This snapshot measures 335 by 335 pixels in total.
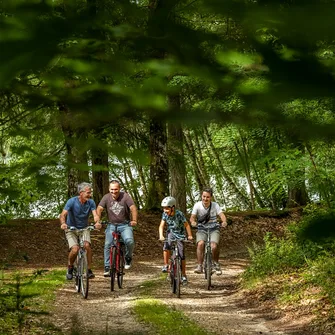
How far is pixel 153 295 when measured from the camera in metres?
13.4

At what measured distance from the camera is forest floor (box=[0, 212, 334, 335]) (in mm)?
10461

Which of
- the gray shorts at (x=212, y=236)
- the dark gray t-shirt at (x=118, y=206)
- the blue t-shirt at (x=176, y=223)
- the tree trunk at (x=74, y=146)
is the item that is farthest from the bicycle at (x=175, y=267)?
the tree trunk at (x=74, y=146)

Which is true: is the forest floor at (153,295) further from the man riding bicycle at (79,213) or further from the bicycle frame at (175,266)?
the man riding bicycle at (79,213)

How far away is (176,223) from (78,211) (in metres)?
1.72

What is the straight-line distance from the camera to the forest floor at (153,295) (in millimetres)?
10461

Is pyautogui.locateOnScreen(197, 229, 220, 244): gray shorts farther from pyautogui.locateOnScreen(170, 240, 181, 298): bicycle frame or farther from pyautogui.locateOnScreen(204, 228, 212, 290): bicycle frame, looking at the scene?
pyautogui.locateOnScreen(170, 240, 181, 298): bicycle frame

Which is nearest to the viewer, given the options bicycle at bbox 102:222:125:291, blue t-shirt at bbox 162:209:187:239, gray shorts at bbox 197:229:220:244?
blue t-shirt at bbox 162:209:187:239

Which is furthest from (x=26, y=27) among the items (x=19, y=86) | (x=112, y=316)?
(x=112, y=316)

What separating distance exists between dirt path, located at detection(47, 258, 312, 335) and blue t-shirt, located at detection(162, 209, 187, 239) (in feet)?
3.57

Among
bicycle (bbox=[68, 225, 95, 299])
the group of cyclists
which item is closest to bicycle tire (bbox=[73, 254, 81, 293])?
bicycle (bbox=[68, 225, 95, 299])

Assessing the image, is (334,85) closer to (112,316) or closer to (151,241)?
(112,316)

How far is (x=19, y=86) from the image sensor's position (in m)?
3.34

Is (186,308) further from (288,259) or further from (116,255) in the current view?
(288,259)

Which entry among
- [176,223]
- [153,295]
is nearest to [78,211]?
[176,223]
